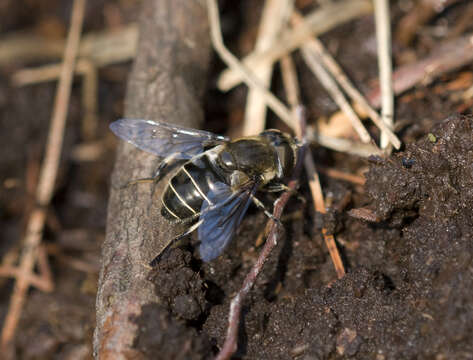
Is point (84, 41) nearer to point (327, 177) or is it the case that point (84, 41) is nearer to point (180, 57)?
point (180, 57)

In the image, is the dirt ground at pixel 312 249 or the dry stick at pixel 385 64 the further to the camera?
the dry stick at pixel 385 64

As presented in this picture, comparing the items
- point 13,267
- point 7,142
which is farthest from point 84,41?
point 13,267

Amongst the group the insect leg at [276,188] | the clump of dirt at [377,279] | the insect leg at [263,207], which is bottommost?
the clump of dirt at [377,279]

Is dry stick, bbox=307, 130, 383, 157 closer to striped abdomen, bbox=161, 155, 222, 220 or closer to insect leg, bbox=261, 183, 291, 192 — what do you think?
insect leg, bbox=261, 183, 291, 192

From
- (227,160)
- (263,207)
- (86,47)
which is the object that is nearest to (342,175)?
(263,207)

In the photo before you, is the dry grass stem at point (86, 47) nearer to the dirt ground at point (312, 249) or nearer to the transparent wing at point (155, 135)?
the dirt ground at point (312, 249)

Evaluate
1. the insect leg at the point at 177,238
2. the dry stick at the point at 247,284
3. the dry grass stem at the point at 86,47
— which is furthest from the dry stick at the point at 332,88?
the dry grass stem at the point at 86,47

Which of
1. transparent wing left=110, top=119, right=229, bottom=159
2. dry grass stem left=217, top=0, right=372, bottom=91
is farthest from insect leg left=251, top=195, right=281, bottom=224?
dry grass stem left=217, top=0, right=372, bottom=91
